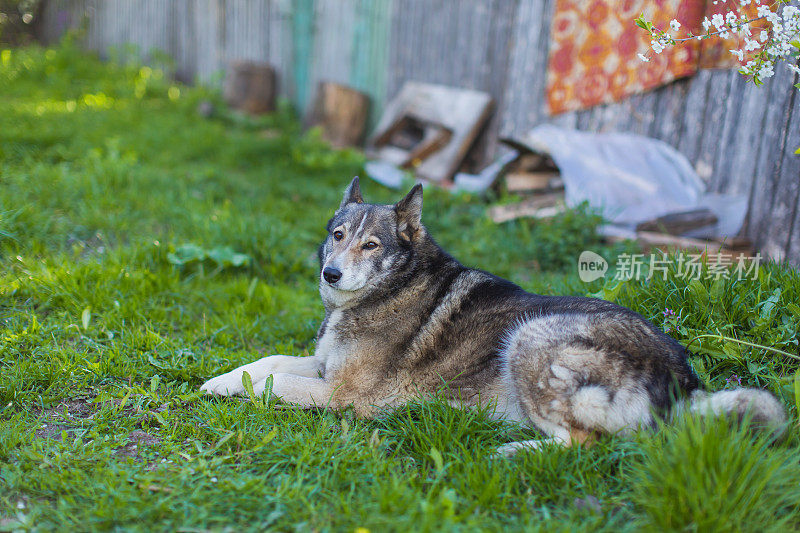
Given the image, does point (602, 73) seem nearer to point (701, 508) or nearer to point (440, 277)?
point (440, 277)

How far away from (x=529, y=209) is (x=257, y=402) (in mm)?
3890

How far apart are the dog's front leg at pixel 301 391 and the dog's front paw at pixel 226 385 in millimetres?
137

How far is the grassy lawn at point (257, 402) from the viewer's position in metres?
2.19

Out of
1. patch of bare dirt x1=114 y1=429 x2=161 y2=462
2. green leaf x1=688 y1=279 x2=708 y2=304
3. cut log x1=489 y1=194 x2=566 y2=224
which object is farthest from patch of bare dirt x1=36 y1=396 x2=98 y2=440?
cut log x1=489 y1=194 x2=566 y2=224

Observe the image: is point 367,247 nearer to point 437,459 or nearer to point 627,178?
point 437,459

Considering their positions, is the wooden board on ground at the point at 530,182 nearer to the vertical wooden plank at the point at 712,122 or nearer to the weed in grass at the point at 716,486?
the vertical wooden plank at the point at 712,122

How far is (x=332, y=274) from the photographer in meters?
3.16

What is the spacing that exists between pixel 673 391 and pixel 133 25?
611 inches

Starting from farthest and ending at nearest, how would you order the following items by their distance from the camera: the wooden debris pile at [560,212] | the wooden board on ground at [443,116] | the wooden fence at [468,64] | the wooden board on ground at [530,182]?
1. the wooden board on ground at [443,116]
2. the wooden board on ground at [530,182]
3. the wooden debris pile at [560,212]
4. the wooden fence at [468,64]

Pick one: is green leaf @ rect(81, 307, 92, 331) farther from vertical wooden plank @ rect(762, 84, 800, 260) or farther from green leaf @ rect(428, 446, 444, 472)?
vertical wooden plank @ rect(762, 84, 800, 260)

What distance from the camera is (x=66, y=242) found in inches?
191

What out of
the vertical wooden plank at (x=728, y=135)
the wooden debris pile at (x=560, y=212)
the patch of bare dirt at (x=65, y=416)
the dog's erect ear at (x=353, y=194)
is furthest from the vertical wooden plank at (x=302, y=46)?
the patch of bare dirt at (x=65, y=416)

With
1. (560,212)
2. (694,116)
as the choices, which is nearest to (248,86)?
(560,212)

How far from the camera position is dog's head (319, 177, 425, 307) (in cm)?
322
